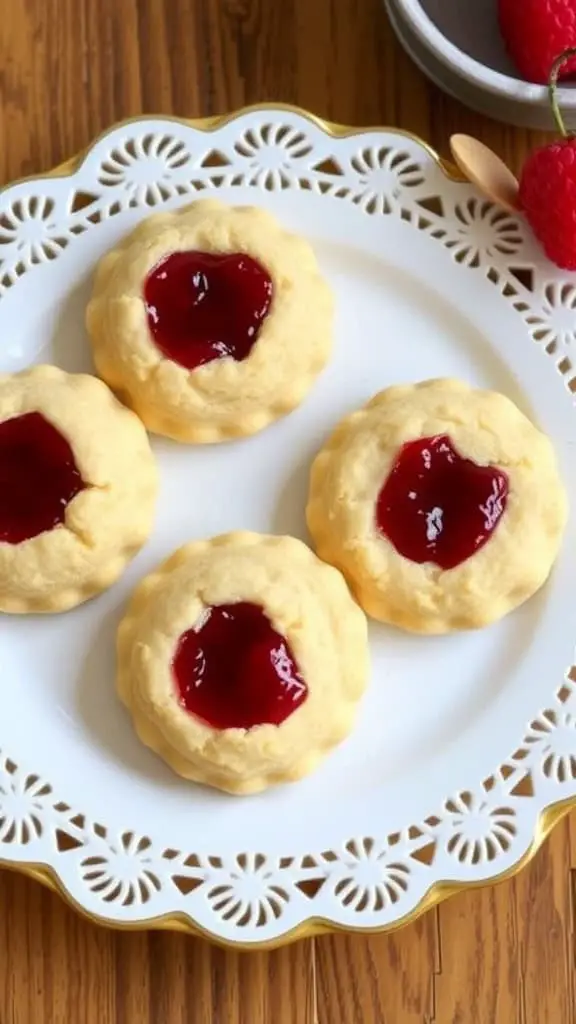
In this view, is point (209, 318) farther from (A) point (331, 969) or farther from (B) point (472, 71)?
(A) point (331, 969)

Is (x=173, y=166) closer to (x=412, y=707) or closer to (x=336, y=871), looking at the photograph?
(x=412, y=707)

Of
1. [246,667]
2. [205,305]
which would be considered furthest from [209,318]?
[246,667]

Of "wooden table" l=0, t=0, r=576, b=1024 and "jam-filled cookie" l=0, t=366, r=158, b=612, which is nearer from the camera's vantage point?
"jam-filled cookie" l=0, t=366, r=158, b=612

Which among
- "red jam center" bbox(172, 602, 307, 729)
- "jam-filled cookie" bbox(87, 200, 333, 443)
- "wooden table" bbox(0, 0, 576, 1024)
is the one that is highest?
"jam-filled cookie" bbox(87, 200, 333, 443)

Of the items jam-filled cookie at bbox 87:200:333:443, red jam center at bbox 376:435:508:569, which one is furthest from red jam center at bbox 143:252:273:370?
red jam center at bbox 376:435:508:569

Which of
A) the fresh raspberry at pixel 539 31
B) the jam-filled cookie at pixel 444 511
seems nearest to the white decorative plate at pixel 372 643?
the jam-filled cookie at pixel 444 511

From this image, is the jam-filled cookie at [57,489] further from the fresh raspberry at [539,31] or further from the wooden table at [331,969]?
the fresh raspberry at [539,31]

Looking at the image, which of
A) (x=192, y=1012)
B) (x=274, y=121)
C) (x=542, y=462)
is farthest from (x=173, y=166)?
(x=192, y=1012)

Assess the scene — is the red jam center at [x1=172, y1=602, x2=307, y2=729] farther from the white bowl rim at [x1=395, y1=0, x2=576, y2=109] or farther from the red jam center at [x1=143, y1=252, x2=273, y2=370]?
the white bowl rim at [x1=395, y1=0, x2=576, y2=109]
